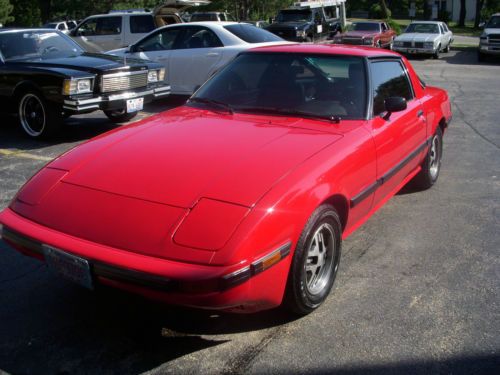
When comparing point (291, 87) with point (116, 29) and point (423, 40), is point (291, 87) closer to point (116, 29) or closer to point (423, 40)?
point (116, 29)

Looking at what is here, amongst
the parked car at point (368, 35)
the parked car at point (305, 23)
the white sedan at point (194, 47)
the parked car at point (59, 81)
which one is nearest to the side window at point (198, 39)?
the white sedan at point (194, 47)

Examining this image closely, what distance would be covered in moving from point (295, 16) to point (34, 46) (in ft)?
50.2

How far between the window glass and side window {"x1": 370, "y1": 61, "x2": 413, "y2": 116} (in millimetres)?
11208

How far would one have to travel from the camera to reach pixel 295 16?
2167cm

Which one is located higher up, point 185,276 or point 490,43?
point 490,43

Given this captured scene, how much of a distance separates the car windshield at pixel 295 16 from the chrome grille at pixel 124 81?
48.8ft

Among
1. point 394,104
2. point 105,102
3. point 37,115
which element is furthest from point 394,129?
point 37,115

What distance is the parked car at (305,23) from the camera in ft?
66.7

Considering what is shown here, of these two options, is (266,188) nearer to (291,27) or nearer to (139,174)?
(139,174)

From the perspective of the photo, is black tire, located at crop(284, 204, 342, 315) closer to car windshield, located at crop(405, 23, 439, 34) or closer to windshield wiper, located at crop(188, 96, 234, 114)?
windshield wiper, located at crop(188, 96, 234, 114)

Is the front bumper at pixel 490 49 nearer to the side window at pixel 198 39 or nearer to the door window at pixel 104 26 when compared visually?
the door window at pixel 104 26

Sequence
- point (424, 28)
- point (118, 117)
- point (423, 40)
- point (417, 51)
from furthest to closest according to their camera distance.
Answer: point (424, 28)
point (417, 51)
point (423, 40)
point (118, 117)

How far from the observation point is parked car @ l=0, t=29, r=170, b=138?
704cm

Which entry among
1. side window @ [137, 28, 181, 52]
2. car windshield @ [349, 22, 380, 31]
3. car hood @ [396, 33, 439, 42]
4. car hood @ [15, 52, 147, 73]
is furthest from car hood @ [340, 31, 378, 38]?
car hood @ [15, 52, 147, 73]
